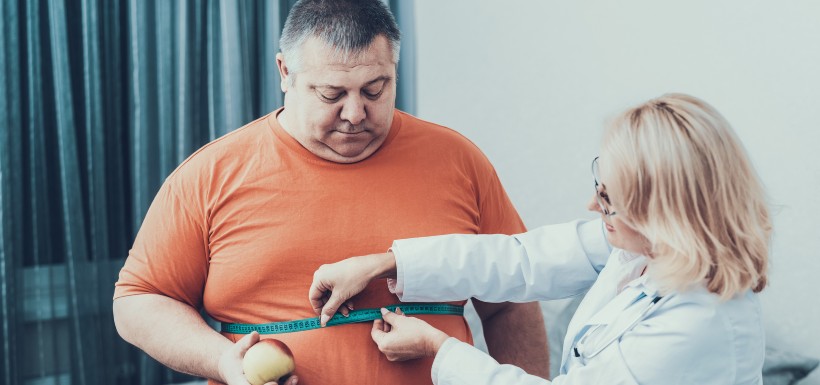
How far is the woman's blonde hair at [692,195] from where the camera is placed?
1104 millimetres

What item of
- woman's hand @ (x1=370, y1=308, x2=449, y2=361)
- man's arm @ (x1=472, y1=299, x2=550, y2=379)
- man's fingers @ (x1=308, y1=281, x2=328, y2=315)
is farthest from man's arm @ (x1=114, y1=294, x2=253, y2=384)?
man's arm @ (x1=472, y1=299, x2=550, y2=379)

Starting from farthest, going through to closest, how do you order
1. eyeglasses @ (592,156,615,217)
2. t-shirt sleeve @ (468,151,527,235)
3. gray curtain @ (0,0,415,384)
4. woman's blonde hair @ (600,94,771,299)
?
gray curtain @ (0,0,415,384)
t-shirt sleeve @ (468,151,527,235)
eyeglasses @ (592,156,615,217)
woman's blonde hair @ (600,94,771,299)

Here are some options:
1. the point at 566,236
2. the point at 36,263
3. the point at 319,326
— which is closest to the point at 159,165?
the point at 36,263

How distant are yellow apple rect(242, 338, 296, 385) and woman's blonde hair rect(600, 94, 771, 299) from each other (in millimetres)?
651

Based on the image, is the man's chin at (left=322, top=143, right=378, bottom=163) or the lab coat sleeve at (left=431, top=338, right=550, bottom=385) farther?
the man's chin at (left=322, top=143, right=378, bottom=163)

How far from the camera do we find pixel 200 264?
1549mm

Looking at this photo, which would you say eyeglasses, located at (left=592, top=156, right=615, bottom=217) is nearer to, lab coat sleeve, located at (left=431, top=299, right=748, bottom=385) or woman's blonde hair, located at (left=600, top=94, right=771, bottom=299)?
woman's blonde hair, located at (left=600, top=94, right=771, bottom=299)

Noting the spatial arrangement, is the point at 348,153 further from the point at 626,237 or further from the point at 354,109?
the point at 626,237

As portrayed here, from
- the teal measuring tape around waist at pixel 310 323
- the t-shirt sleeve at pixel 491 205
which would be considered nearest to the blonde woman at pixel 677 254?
the teal measuring tape around waist at pixel 310 323

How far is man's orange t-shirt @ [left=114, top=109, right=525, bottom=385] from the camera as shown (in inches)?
59.4

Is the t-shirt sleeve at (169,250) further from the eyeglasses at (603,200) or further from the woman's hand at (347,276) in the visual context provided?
the eyeglasses at (603,200)

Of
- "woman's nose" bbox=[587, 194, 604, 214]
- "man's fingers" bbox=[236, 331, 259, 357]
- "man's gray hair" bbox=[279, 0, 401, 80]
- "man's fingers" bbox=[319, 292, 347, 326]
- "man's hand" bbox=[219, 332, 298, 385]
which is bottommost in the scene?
"man's hand" bbox=[219, 332, 298, 385]

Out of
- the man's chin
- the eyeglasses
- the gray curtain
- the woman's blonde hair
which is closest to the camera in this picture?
the woman's blonde hair

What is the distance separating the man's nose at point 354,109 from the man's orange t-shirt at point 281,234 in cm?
→ 13
